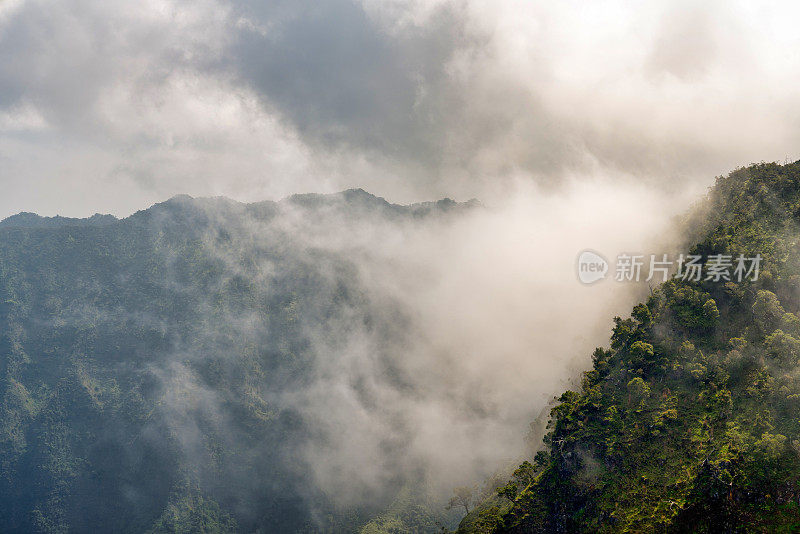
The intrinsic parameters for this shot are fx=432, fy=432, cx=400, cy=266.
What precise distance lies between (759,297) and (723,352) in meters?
14.5

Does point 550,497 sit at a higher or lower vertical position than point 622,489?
lower

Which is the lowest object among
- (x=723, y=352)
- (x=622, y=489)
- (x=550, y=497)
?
(x=550, y=497)

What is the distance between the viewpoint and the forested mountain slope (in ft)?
254

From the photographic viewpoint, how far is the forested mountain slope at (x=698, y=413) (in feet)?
254

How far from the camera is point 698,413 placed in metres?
92.4

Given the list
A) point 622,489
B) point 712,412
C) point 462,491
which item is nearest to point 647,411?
point 712,412

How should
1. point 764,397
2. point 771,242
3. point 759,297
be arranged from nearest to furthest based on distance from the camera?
point 764,397, point 759,297, point 771,242

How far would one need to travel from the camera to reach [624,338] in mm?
118812

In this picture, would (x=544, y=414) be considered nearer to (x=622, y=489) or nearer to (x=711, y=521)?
(x=622, y=489)

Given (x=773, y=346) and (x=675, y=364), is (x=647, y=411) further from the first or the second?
(x=773, y=346)

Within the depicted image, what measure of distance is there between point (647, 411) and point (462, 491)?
118m

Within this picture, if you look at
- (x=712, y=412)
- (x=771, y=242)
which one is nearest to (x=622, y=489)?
(x=712, y=412)

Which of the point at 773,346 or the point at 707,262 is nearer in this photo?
the point at 773,346

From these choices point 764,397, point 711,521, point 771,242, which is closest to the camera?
point 711,521
